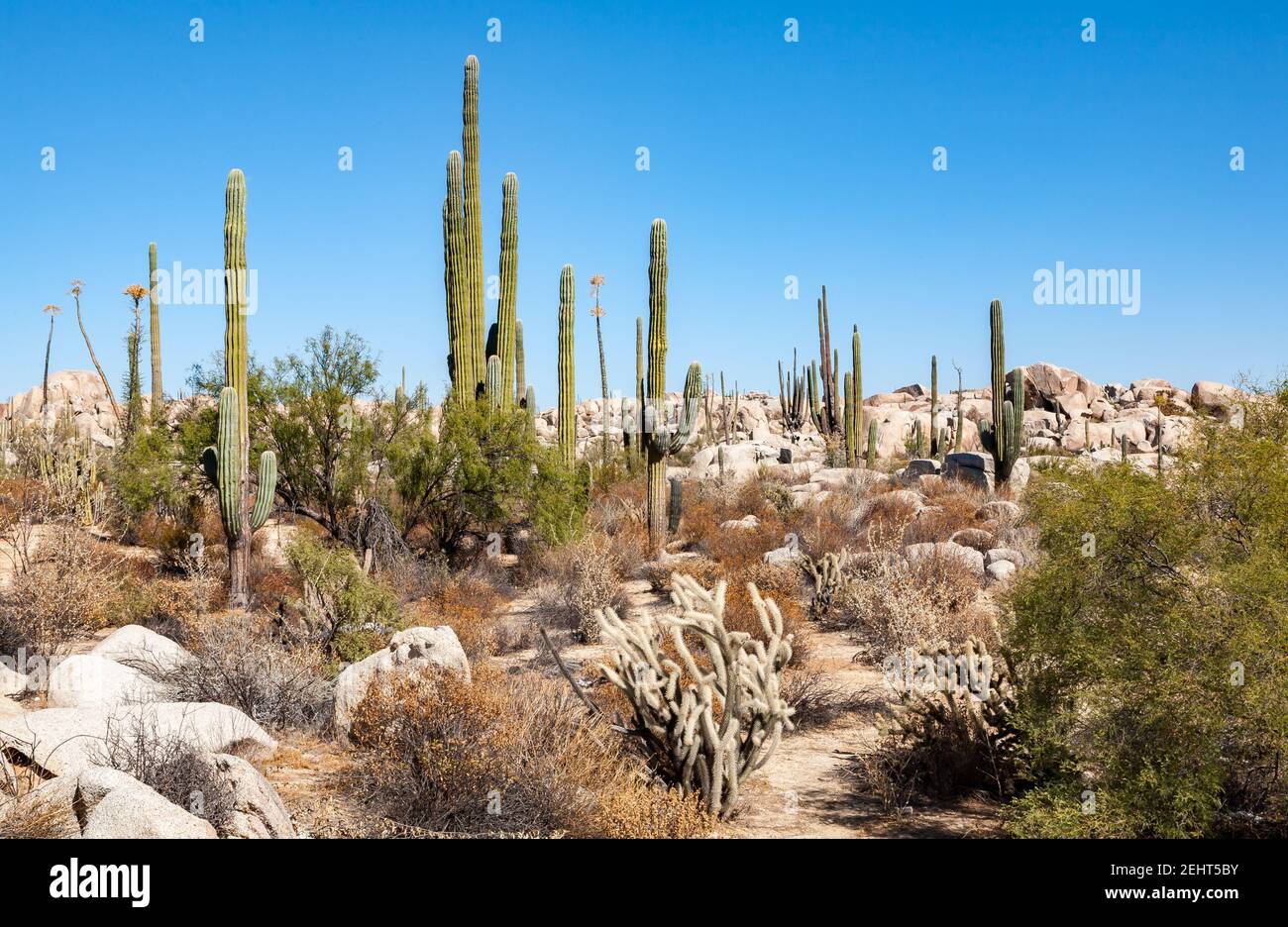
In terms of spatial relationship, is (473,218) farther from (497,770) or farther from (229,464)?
(497,770)

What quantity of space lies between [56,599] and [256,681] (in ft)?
12.0

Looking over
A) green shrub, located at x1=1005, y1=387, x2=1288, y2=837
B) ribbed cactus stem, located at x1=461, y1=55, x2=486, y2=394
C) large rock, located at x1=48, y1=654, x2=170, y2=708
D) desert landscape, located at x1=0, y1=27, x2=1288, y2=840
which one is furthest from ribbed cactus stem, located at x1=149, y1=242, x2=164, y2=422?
green shrub, located at x1=1005, y1=387, x2=1288, y2=837

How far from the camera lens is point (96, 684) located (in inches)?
297

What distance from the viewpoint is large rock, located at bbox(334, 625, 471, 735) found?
7219mm

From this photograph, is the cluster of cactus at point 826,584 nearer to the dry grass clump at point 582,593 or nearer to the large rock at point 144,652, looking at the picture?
the dry grass clump at point 582,593

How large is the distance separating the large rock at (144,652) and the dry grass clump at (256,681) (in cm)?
18

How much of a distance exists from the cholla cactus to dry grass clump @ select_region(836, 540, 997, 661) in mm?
3223

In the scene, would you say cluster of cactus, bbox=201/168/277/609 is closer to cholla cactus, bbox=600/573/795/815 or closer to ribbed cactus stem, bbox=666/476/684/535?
cholla cactus, bbox=600/573/795/815

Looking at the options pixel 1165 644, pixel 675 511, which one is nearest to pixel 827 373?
pixel 675 511

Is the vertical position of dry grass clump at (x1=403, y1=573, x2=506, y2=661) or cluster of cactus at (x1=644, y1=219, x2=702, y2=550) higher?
cluster of cactus at (x1=644, y1=219, x2=702, y2=550)

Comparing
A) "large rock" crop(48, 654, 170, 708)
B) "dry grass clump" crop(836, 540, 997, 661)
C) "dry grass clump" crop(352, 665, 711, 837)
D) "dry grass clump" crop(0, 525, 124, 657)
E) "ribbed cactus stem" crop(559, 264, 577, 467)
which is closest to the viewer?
"dry grass clump" crop(352, 665, 711, 837)

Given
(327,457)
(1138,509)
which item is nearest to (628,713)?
(1138,509)
